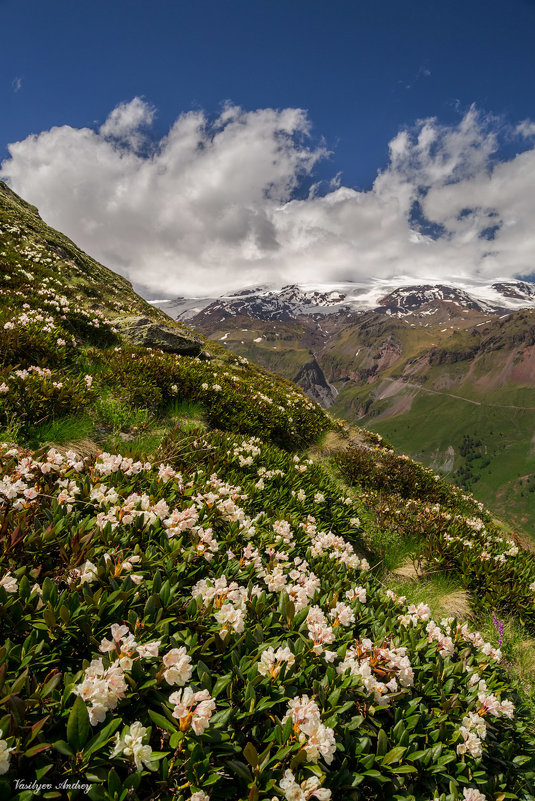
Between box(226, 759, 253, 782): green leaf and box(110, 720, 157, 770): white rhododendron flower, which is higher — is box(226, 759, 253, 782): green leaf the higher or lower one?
the lower one

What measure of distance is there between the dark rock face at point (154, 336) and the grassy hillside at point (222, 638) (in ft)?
20.2

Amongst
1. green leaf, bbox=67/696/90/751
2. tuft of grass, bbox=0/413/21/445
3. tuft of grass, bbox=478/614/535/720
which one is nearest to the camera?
green leaf, bbox=67/696/90/751

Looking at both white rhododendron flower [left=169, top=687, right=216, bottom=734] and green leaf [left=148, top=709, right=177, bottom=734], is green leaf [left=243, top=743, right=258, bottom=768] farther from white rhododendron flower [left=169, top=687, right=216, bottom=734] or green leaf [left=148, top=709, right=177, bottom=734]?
green leaf [left=148, top=709, right=177, bottom=734]

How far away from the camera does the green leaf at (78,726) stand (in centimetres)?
180

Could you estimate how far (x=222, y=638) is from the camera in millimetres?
2619

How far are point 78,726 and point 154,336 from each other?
41.0ft

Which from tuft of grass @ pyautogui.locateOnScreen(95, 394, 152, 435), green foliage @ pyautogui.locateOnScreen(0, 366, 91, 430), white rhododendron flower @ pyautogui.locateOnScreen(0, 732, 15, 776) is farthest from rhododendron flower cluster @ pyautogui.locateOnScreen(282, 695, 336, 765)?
tuft of grass @ pyautogui.locateOnScreen(95, 394, 152, 435)

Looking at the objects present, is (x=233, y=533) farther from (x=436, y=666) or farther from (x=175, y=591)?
(x=436, y=666)

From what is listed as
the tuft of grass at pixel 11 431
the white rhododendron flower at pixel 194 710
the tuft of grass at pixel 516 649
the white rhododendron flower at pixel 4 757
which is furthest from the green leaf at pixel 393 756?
the tuft of grass at pixel 11 431

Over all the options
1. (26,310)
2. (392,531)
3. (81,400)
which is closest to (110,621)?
(81,400)

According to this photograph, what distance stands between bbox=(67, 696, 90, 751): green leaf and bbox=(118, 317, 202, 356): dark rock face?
11740 millimetres

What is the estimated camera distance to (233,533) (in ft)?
13.3

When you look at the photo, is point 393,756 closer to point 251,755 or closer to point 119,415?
point 251,755

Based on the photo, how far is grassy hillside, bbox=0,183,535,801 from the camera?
1931 millimetres
